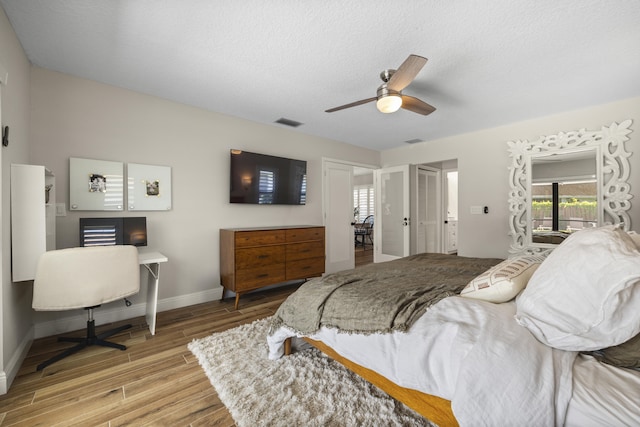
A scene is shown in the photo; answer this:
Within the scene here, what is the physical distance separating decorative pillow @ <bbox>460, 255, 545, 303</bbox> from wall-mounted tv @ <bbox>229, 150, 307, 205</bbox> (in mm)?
2894

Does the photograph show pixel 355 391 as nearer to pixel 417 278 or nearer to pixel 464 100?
pixel 417 278

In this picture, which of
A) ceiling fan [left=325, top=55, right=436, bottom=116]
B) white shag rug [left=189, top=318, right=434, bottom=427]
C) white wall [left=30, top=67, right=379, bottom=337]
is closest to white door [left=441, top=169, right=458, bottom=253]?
white wall [left=30, top=67, right=379, bottom=337]

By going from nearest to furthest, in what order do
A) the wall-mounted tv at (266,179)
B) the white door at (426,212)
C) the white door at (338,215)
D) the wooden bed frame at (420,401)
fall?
the wooden bed frame at (420,401)
the wall-mounted tv at (266,179)
the white door at (338,215)
the white door at (426,212)

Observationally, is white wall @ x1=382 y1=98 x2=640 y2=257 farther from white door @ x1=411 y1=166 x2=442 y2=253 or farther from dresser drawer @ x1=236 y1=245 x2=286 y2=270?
dresser drawer @ x1=236 y1=245 x2=286 y2=270

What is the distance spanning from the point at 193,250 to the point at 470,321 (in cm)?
305

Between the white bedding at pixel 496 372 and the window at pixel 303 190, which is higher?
the window at pixel 303 190

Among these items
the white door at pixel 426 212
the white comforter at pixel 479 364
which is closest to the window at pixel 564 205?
the white door at pixel 426 212

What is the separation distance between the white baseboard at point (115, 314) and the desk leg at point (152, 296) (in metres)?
0.20

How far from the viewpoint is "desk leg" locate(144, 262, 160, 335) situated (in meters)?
2.44

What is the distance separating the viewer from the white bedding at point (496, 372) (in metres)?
0.86

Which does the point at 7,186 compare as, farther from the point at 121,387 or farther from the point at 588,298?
the point at 588,298

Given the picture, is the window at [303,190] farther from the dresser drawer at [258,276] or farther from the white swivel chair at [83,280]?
the white swivel chair at [83,280]

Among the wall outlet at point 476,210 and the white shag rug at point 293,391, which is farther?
the wall outlet at point 476,210

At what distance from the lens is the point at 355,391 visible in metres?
1.63
